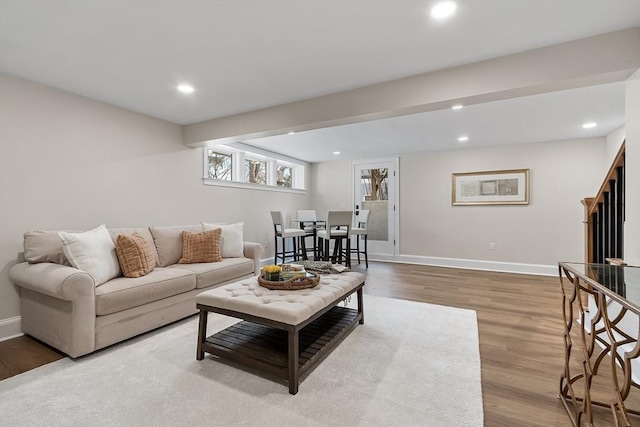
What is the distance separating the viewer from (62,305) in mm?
2127

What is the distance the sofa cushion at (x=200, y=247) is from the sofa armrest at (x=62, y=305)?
1.15m

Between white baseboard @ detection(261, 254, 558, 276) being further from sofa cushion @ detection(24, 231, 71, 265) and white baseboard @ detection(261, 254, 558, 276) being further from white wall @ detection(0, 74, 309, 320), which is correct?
sofa cushion @ detection(24, 231, 71, 265)

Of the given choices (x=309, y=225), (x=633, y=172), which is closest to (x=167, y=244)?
(x=309, y=225)

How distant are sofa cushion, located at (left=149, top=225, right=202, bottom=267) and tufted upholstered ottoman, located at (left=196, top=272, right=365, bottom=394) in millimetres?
1330

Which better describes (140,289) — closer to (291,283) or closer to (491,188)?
(291,283)

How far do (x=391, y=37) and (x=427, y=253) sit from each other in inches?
182

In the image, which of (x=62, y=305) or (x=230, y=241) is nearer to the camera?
(x=62, y=305)

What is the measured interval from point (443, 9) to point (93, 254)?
3093 mm

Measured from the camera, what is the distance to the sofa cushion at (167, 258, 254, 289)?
2949 millimetres

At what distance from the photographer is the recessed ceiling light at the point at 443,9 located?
1.72m

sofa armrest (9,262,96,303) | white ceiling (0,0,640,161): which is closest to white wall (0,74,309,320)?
white ceiling (0,0,640,161)

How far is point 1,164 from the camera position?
8.10 feet

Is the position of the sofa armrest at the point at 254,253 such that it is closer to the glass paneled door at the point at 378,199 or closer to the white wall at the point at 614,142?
the glass paneled door at the point at 378,199

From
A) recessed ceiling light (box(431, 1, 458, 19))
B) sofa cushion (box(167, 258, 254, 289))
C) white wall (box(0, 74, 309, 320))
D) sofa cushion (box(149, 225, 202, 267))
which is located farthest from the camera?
sofa cushion (box(149, 225, 202, 267))
